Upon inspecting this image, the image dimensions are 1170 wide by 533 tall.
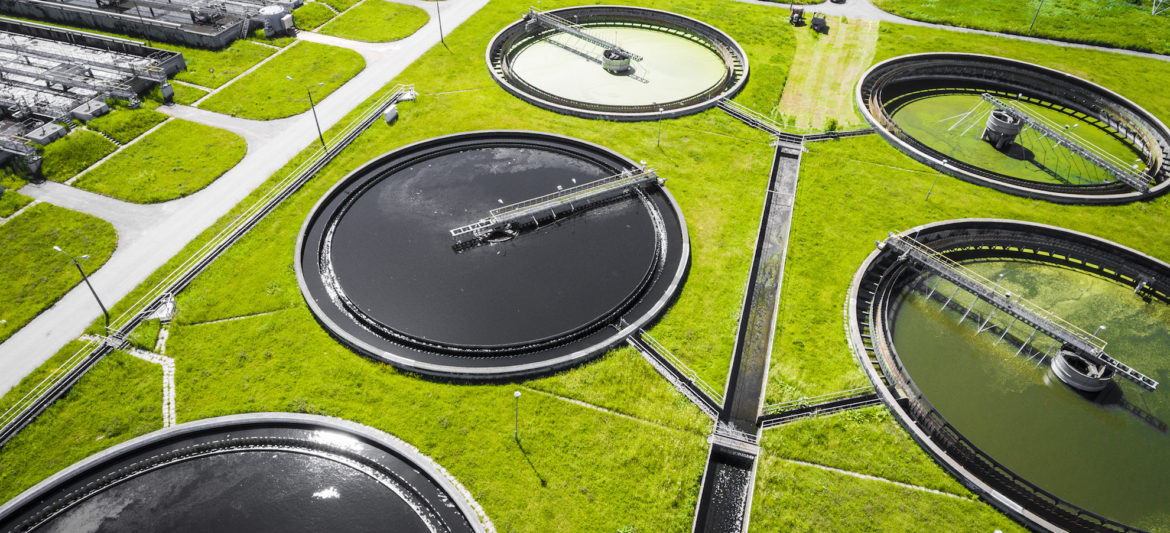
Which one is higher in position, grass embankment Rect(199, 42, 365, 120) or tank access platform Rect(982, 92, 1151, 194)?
tank access platform Rect(982, 92, 1151, 194)

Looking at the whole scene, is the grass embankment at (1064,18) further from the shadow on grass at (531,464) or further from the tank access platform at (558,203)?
the shadow on grass at (531,464)

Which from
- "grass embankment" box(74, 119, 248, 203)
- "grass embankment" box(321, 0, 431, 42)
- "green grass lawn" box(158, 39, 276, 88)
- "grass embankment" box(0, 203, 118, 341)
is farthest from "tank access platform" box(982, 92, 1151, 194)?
"grass embankment" box(0, 203, 118, 341)

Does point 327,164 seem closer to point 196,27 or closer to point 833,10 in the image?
point 196,27

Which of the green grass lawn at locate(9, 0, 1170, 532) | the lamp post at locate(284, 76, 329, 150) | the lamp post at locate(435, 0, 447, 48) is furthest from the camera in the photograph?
the lamp post at locate(435, 0, 447, 48)

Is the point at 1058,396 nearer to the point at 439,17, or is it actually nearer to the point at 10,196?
the point at 439,17

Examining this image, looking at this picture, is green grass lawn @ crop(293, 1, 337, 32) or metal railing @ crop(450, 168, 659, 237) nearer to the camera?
metal railing @ crop(450, 168, 659, 237)

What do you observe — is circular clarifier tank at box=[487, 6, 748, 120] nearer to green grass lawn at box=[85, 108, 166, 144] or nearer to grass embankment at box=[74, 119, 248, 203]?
grass embankment at box=[74, 119, 248, 203]
